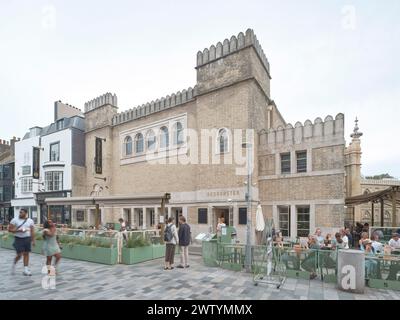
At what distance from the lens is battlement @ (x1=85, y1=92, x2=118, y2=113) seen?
80.2ft

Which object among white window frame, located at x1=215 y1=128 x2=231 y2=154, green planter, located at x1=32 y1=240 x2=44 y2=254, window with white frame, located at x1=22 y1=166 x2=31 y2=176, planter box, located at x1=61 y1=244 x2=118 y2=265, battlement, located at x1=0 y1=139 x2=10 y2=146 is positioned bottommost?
green planter, located at x1=32 y1=240 x2=44 y2=254

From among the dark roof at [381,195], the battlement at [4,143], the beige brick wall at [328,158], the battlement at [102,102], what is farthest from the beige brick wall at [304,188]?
the battlement at [4,143]

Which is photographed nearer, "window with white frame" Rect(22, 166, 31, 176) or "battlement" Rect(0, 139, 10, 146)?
"window with white frame" Rect(22, 166, 31, 176)

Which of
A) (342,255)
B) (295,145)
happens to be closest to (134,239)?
(342,255)

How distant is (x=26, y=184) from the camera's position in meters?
29.6

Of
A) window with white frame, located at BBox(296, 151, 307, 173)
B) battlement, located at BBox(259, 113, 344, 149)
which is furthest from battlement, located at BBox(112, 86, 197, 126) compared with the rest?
window with white frame, located at BBox(296, 151, 307, 173)

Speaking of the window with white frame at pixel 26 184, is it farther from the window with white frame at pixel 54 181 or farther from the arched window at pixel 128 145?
the arched window at pixel 128 145

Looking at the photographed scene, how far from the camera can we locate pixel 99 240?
1086cm

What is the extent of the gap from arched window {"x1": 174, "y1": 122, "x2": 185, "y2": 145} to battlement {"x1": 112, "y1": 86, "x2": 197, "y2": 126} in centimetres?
165

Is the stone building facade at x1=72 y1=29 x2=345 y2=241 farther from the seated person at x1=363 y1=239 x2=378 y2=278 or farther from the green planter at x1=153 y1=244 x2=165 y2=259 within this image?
the seated person at x1=363 y1=239 x2=378 y2=278

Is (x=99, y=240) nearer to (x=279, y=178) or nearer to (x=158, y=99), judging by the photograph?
(x=279, y=178)

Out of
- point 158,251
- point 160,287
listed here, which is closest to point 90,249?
point 158,251

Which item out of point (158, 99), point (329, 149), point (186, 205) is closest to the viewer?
point (329, 149)

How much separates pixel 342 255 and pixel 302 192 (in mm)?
8174
